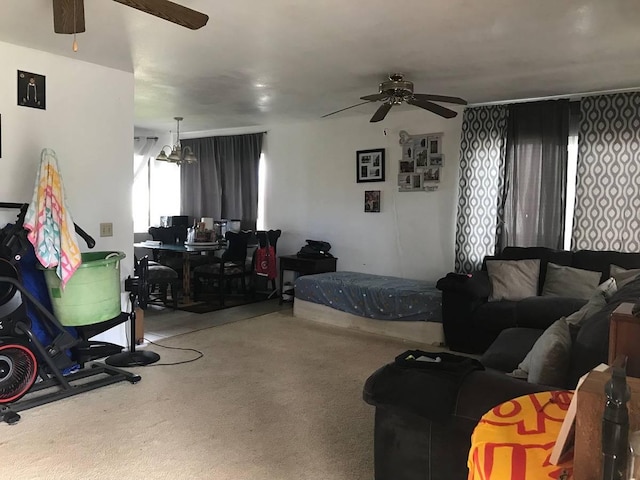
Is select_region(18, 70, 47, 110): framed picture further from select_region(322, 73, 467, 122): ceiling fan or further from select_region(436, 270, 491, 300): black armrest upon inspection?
select_region(436, 270, 491, 300): black armrest

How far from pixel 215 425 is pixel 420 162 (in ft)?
12.6

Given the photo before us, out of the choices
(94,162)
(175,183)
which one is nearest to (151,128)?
(175,183)

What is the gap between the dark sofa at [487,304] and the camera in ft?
13.7

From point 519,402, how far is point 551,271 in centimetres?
A: 328

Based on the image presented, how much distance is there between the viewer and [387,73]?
4148 millimetres

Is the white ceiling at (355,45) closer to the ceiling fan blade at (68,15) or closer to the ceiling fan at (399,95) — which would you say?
the ceiling fan at (399,95)

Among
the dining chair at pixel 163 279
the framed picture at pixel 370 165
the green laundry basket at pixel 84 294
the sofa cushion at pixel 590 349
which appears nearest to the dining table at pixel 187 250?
the dining chair at pixel 163 279

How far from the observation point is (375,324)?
5145 millimetres

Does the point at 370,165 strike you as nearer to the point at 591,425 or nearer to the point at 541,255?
the point at 541,255

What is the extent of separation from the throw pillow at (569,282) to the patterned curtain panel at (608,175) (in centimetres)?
48

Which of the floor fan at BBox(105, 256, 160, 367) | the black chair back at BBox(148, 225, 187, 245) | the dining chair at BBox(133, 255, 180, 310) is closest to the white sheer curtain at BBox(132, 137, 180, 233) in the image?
the black chair back at BBox(148, 225, 187, 245)

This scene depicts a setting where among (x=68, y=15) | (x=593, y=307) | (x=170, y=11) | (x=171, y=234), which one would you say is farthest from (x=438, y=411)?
(x=171, y=234)

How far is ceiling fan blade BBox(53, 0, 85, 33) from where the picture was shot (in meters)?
2.14

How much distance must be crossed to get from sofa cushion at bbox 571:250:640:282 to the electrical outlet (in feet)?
13.4
